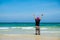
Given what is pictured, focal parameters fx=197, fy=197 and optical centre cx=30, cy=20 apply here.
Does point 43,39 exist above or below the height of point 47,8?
below

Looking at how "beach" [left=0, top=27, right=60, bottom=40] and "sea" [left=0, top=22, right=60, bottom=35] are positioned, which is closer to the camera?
"beach" [left=0, top=27, right=60, bottom=40]

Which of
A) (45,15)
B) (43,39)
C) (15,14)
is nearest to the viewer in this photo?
(43,39)

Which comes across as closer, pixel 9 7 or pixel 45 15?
pixel 45 15

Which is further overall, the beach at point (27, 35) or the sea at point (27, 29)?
the sea at point (27, 29)

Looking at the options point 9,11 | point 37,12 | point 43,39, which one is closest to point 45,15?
point 37,12

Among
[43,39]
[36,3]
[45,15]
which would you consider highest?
[36,3]

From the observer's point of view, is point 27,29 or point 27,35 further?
point 27,29

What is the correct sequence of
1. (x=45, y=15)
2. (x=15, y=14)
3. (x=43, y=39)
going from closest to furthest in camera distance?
(x=43, y=39) → (x=45, y=15) → (x=15, y=14)

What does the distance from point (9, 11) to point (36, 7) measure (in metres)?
1.15

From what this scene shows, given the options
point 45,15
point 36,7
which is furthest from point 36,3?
point 45,15

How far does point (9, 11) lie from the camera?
8.27 meters

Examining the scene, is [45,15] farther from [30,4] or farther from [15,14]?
[15,14]

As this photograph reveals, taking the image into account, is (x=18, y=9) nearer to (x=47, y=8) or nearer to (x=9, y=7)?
(x=9, y=7)

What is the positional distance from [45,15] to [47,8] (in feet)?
1.63
